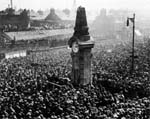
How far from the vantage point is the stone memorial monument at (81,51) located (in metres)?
22.0

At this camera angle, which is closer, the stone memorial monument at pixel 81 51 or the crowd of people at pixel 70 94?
the crowd of people at pixel 70 94

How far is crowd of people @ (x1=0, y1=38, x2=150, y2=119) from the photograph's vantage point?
55.6 ft

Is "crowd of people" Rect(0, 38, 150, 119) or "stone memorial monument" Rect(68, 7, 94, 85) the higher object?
"stone memorial monument" Rect(68, 7, 94, 85)

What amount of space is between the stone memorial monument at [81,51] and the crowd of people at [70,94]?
0.99m

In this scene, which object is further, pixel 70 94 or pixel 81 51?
pixel 81 51

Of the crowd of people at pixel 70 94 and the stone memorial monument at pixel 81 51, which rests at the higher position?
the stone memorial monument at pixel 81 51

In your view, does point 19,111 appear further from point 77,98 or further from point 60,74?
point 60,74

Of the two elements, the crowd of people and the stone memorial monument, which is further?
the stone memorial monument

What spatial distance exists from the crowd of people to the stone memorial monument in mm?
989

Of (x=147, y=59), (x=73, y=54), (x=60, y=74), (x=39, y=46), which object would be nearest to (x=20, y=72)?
(x=60, y=74)

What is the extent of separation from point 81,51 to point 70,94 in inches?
146

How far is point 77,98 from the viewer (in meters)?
19.3

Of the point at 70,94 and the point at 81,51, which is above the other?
the point at 81,51

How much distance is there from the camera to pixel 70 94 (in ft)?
65.7
